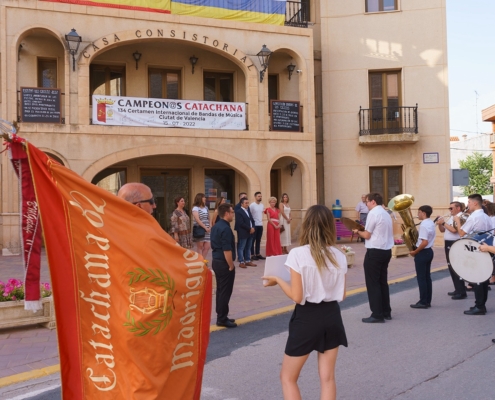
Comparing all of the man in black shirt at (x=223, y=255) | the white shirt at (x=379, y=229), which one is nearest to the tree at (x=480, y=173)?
the white shirt at (x=379, y=229)

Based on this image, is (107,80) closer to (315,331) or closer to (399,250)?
(399,250)

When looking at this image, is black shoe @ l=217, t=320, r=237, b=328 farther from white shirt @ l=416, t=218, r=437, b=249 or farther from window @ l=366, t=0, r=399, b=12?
window @ l=366, t=0, r=399, b=12

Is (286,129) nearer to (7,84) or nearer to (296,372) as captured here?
(7,84)

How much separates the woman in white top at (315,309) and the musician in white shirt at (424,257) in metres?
5.10

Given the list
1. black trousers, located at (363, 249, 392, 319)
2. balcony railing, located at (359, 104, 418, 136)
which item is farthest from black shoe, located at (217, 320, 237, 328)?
balcony railing, located at (359, 104, 418, 136)

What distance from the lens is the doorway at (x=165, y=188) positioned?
19969 mm

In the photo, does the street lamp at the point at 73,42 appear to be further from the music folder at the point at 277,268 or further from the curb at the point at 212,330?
the music folder at the point at 277,268

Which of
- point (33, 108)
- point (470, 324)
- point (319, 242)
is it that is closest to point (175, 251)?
point (319, 242)

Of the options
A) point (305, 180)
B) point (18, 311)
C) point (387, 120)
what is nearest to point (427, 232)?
point (18, 311)

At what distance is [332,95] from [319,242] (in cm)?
1860

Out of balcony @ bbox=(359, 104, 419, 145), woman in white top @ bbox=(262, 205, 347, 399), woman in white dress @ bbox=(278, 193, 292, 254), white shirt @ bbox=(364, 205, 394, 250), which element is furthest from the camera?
balcony @ bbox=(359, 104, 419, 145)

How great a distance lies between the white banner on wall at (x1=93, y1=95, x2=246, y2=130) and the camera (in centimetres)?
1698

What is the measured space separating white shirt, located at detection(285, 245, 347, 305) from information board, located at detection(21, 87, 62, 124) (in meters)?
14.1

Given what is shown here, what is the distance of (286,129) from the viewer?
750 inches
